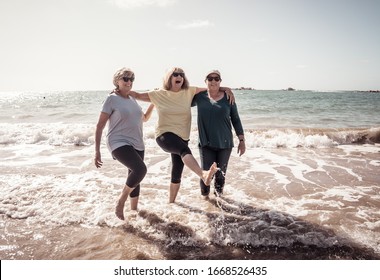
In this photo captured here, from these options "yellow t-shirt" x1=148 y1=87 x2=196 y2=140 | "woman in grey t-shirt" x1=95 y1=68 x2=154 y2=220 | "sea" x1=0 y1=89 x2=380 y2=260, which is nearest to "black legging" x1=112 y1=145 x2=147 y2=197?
"woman in grey t-shirt" x1=95 y1=68 x2=154 y2=220

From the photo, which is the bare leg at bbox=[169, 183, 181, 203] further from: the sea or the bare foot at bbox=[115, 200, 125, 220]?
the bare foot at bbox=[115, 200, 125, 220]

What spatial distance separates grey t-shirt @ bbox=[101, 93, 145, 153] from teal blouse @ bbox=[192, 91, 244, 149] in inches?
46.9

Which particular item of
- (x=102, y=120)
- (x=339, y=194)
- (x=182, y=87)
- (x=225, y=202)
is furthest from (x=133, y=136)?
(x=339, y=194)

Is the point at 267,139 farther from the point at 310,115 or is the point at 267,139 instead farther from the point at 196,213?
the point at 310,115

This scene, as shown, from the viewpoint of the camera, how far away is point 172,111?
14.8 ft

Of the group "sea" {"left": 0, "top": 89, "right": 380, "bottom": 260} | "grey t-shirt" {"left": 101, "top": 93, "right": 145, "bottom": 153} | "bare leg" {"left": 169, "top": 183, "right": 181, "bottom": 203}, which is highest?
"grey t-shirt" {"left": 101, "top": 93, "right": 145, "bottom": 153}

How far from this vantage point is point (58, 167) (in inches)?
329

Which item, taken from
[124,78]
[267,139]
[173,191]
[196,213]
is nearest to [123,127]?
[124,78]

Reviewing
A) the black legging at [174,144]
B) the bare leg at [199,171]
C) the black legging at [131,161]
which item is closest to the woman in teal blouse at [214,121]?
the black legging at [174,144]

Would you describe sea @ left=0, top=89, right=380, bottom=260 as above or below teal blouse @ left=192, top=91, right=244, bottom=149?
below

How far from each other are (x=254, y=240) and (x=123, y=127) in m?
2.58

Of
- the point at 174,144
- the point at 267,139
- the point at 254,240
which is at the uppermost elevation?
the point at 174,144

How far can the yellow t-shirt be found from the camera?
4.52 m

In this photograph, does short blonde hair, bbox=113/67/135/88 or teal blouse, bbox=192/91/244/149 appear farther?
teal blouse, bbox=192/91/244/149
